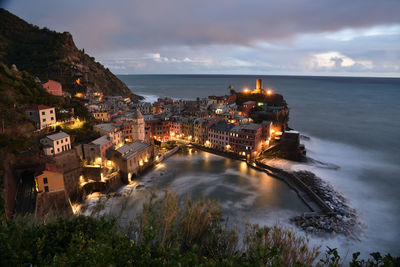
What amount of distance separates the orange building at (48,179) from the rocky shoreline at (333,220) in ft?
95.4

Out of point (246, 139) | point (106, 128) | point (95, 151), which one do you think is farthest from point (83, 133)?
point (246, 139)

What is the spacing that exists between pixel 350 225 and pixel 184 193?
22.0 m

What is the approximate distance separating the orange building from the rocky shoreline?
29066mm

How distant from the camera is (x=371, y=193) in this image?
34969 mm

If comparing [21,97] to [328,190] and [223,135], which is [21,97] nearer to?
[223,135]

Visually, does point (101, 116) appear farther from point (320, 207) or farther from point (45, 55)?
point (45, 55)

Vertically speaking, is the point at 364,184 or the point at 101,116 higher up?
the point at 101,116

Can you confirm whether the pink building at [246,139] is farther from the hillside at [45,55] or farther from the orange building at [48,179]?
the hillside at [45,55]

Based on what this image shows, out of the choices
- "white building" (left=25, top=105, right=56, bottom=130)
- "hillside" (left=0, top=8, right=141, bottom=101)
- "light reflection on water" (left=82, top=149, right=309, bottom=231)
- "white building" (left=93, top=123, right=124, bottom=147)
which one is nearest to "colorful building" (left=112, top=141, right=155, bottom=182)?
"light reflection on water" (left=82, top=149, right=309, bottom=231)

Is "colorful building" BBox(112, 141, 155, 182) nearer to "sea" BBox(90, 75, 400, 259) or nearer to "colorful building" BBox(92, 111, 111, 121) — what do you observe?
"sea" BBox(90, 75, 400, 259)

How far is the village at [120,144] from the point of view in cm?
3109

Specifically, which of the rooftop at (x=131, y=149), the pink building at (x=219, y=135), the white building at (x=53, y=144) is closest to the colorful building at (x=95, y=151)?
the rooftop at (x=131, y=149)

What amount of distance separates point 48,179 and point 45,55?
77.0m

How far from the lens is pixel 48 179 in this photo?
27078 mm
